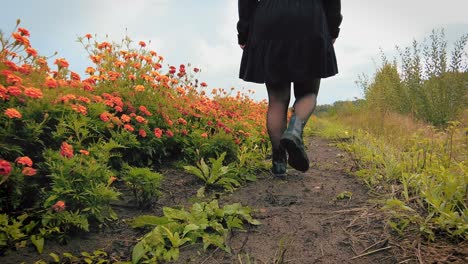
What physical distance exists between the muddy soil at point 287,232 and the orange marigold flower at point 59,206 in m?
0.19

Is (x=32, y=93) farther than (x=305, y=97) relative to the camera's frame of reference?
No

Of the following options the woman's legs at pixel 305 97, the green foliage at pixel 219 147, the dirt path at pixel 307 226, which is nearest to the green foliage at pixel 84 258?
the dirt path at pixel 307 226

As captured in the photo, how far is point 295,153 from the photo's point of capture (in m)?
3.05

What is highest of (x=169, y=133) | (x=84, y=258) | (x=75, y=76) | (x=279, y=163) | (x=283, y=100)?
(x=75, y=76)

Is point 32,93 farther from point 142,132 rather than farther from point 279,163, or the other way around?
point 279,163

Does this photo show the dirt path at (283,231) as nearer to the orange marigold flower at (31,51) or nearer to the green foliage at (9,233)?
the green foliage at (9,233)

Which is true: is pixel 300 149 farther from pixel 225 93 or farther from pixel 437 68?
pixel 437 68

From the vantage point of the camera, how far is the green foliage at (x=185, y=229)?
2.11 metres

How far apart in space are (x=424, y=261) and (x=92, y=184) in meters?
1.77

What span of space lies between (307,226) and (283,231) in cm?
16

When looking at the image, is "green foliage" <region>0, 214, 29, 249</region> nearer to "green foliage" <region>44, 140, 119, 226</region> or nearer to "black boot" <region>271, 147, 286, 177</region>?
"green foliage" <region>44, 140, 119, 226</region>

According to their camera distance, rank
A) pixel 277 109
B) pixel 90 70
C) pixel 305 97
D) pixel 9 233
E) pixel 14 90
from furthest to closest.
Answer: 1. pixel 90 70
2. pixel 277 109
3. pixel 305 97
4. pixel 14 90
5. pixel 9 233

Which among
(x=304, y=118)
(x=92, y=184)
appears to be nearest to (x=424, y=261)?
(x=304, y=118)

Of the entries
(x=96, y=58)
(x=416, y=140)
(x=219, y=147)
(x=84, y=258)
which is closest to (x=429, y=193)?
(x=416, y=140)
